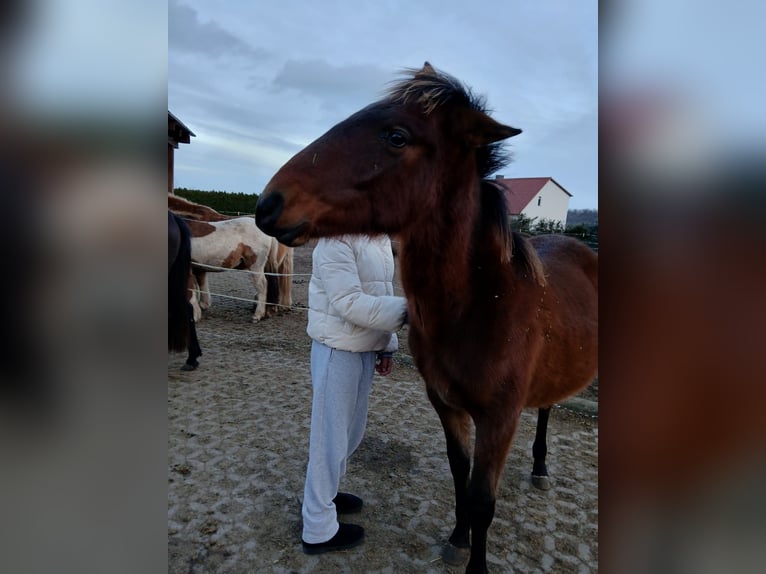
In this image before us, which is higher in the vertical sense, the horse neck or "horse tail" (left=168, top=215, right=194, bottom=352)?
the horse neck

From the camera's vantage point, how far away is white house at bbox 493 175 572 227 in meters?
1.72

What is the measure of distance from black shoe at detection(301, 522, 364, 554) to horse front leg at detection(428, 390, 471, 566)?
48 cm

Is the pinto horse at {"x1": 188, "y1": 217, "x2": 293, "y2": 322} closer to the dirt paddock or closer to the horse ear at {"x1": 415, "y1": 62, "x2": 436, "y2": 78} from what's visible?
the dirt paddock

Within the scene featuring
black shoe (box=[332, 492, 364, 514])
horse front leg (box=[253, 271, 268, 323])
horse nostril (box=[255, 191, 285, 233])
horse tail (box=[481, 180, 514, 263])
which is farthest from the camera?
horse front leg (box=[253, 271, 268, 323])

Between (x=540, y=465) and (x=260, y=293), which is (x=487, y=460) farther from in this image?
(x=260, y=293)

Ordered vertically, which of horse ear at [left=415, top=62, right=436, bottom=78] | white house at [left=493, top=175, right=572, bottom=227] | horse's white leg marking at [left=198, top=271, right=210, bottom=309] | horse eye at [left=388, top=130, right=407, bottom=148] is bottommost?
horse's white leg marking at [left=198, top=271, right=210, bottom=309]

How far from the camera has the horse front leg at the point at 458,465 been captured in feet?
7.45

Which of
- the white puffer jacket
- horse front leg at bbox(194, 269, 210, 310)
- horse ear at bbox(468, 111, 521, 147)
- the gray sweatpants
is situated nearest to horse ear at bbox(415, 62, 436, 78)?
horse ear at bbox(468, 111, 521, 147)

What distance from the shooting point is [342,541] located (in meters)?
2.32
